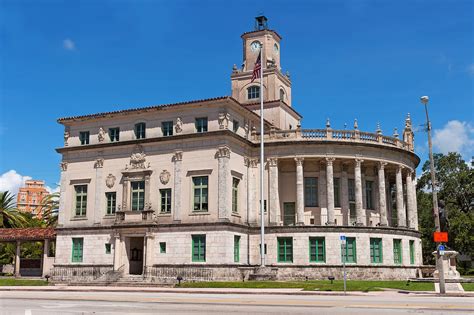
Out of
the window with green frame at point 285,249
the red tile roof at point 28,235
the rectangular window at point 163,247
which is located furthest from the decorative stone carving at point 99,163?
the window with green frame at point 285,249

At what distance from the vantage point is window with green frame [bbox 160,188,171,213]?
151ft

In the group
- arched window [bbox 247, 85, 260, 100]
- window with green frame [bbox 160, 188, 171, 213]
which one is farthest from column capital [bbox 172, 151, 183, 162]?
arched window [bbox 247, 85, 260, 100]

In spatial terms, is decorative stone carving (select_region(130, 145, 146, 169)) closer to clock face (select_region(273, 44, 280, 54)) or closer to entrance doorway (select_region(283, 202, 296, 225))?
entrance doorway (select_region(283, 202, 296, 225))

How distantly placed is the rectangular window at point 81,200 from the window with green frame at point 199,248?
11.8m

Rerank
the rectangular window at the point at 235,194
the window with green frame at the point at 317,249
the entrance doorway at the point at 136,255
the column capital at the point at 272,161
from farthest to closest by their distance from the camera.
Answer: the column capital at the point at 272,161 → the entrance doorway at the point at 136,255 → the rectangular window at the point at 235,194 → the window with green frame at the point at 317,249

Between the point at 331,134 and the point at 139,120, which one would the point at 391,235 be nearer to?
the point at 331,134

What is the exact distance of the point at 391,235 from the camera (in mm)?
48469

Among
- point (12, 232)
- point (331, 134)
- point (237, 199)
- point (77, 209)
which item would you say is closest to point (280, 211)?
point (237, 199)

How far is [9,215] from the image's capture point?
227 feet

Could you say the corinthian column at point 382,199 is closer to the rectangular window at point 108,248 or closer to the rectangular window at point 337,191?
the rectangular window at point 337,191

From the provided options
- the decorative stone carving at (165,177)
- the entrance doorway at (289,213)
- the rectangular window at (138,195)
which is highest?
the decorative stone carving at (165,177)

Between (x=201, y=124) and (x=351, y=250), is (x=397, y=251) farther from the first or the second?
(x=201, y=124)

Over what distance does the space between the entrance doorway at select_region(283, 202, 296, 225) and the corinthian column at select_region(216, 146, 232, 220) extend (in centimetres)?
685

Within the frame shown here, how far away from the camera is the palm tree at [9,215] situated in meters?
69.3
